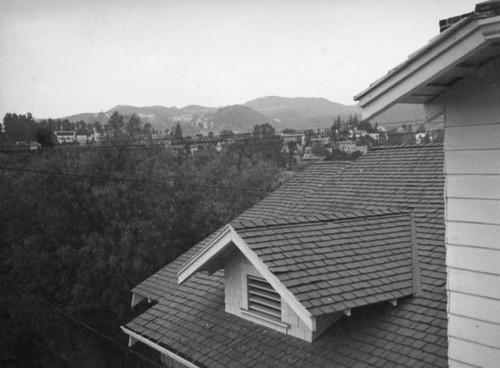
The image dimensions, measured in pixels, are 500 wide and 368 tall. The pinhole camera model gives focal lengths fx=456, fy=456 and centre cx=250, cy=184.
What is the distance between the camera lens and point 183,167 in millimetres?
26406

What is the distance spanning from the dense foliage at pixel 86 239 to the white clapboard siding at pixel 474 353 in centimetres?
1707

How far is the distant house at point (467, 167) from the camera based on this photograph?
149 inches

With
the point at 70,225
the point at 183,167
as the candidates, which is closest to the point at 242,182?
the point at 183,167

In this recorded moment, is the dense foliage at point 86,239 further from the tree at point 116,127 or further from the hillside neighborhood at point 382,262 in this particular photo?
the hillside neighborhood at point 382,262

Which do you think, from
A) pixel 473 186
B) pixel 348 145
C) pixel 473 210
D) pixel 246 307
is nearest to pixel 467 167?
pixel 473 186

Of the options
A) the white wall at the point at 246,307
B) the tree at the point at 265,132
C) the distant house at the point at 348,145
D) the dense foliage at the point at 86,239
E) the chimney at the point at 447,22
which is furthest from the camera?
the distant house at the point at 348,145

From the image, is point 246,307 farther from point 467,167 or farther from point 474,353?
point 467,167

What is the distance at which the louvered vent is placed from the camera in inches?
271

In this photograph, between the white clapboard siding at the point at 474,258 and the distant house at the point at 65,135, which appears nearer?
the white clapboard siding at the point at 474,258

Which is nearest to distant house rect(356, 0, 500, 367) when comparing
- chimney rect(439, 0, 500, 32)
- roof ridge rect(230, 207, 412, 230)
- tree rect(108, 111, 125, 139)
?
chimney rect(439, 0, 500, 32)

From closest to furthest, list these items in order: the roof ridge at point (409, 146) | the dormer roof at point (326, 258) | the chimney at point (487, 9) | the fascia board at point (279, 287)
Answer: the chimney at point (487, 9), the fascia board at point (279, 287), the dormer roof at point (326, 258), the roof ridge at point (409, 146)

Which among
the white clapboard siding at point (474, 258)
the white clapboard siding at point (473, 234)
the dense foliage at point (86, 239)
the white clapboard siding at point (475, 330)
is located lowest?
the dense foliage at point (86, 239)

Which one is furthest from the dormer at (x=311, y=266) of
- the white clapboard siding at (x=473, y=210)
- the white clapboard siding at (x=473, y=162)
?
the white clapboard siding at (x=473, y=162)

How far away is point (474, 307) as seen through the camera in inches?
157
